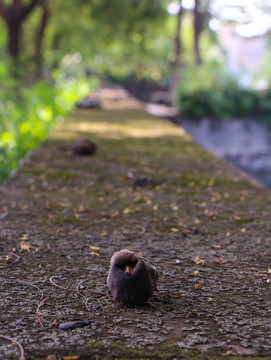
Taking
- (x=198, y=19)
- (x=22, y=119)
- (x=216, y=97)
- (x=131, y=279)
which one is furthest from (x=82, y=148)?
(x=198, y=19)

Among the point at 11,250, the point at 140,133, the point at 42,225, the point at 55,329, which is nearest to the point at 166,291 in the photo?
the point at 55,329

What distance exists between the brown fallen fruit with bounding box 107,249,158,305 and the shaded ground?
0.05 meters

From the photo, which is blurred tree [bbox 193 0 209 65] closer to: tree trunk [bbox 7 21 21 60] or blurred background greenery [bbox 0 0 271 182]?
blurred background greenery [bbox 0 0 271 182]

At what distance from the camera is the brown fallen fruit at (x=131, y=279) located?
1576 millimetres

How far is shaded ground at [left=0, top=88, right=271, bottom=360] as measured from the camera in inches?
55.4

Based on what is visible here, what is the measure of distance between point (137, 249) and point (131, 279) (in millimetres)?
665

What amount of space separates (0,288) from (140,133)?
5.37 m

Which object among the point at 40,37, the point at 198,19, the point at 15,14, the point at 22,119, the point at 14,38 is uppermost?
the point at 198,19

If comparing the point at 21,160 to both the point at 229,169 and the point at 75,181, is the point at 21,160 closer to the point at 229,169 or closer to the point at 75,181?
the point at 75,181

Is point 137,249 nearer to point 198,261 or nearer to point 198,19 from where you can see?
point 198,261

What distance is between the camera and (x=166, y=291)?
176 cm

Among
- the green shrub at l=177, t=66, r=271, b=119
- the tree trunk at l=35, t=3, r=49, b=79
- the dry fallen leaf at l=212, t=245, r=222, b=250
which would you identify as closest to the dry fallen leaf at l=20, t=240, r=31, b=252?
the dry fallen leaf at l=212, t=245, r=222, b=250

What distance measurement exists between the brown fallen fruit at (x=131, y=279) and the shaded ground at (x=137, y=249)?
0.05 meters

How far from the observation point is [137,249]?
223cm
